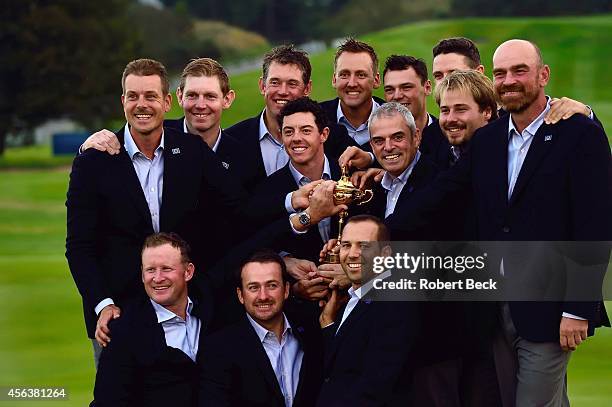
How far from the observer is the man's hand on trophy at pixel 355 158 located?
5.93 metres

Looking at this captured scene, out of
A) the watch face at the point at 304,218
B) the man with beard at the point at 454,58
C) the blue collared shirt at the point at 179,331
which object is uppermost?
the man with beard at the point at 454,58

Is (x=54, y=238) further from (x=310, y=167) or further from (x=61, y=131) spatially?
(x=310, y=167)

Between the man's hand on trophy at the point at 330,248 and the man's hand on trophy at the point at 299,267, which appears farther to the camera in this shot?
the man's hand on trophy at the point at 299,267

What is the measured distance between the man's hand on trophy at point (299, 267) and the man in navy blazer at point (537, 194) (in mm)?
827

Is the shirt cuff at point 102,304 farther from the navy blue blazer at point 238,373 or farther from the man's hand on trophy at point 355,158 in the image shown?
the man's hand on trophy at point 355,158

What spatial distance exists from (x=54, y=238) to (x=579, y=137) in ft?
70.7

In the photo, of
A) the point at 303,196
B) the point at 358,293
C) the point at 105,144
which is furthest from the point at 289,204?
the point at 105,144

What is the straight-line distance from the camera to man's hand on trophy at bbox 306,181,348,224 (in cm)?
563

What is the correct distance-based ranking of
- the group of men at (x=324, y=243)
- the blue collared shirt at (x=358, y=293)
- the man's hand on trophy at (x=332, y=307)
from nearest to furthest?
the group of men at (x=324, y=243) < the blue collared shirt at (x=358, y=293) < the man's hand on trophy at (x=332, y=307)

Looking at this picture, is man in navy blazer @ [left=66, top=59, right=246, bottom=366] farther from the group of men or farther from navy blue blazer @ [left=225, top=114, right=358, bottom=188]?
navy blue blazer @ [left=225, top=114, right=358, bottom=188]

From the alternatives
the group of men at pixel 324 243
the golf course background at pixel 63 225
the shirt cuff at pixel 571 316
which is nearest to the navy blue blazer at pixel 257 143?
the group of men at pixel 324 243

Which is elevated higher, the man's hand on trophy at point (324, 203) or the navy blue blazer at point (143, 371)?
the man's hand on trophy at point (324, 203)

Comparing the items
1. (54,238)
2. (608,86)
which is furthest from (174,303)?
(608,86)

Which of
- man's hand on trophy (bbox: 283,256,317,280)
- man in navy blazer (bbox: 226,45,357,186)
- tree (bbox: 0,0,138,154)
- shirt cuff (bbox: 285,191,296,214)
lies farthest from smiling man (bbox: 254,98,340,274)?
tree (bbox: 0,0,138,154)
